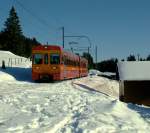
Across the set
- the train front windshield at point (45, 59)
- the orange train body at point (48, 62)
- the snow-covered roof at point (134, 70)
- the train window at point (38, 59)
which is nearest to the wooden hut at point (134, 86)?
the snow-covered roof at point (134, 70)

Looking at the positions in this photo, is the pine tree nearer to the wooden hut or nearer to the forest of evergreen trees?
the forest of evergreen trees

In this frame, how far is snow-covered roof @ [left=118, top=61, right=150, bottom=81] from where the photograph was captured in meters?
30.5

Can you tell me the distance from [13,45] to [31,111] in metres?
113

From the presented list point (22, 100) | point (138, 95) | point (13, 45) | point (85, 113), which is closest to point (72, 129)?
point (85, 113)

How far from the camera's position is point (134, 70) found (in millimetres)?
32438

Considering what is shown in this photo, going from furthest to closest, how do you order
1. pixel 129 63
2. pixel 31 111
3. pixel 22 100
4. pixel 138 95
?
pixel 129 63 < pixel 138 95 < pixel 22 100 < pixel 31 111

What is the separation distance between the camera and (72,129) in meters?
11.1

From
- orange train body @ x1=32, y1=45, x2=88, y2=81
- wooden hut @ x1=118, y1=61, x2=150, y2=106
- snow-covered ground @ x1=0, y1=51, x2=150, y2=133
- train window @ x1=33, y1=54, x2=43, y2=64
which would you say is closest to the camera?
snow-covered ground @ x1=0, y1=51, x2=150, y2=133

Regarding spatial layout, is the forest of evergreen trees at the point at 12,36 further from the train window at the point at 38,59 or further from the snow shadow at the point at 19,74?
the train window at the point at 38,59

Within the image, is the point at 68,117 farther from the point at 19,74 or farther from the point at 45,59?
the point at 19,74

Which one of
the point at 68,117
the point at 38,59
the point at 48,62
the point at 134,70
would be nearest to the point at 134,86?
the point at 134,70

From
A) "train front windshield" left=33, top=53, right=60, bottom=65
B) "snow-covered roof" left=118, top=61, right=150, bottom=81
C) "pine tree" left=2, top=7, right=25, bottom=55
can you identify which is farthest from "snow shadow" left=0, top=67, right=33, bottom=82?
"pine tree" left=2, top=7, right=25, bottom=55

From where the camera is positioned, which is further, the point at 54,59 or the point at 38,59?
the point at 38,59

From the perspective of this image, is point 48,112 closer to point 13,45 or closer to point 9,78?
point 9,78
